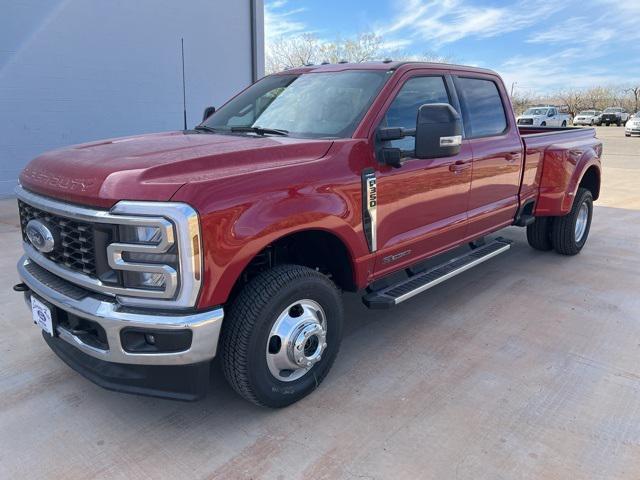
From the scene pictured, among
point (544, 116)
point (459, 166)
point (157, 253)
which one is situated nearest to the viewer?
point (157, 253)

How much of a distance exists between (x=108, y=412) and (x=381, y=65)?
111 inches

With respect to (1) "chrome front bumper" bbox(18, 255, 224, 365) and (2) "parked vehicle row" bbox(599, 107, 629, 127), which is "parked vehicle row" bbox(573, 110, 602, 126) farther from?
(1) "chrome front bumper" bbox(18, 255, 224, 365)

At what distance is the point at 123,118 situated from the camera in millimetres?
10008

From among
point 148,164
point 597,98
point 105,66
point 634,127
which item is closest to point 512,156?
point 148,164

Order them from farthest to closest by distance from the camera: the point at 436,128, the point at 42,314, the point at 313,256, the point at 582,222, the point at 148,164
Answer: the point at 582,222 → the point at 313,256 → the point at 436,128 → the point at 42,314 → the point at 148,164

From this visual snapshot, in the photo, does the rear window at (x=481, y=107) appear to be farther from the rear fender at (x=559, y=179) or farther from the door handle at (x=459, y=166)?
the rear fender at (x=559, y=179)

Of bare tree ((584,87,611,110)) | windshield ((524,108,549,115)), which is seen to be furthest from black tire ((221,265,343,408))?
bare tree ((584,87,611,110))

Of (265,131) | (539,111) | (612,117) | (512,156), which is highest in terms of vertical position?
(612,117)

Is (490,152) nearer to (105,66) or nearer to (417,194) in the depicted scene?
(417,194)

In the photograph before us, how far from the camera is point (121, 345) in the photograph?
2.30 metres

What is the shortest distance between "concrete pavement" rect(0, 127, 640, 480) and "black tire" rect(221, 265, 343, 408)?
0.16 meters

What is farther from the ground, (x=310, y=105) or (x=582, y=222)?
(x=310, y=105)

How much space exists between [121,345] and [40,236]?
2.71ft

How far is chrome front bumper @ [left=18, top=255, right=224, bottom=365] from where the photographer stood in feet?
7.39
